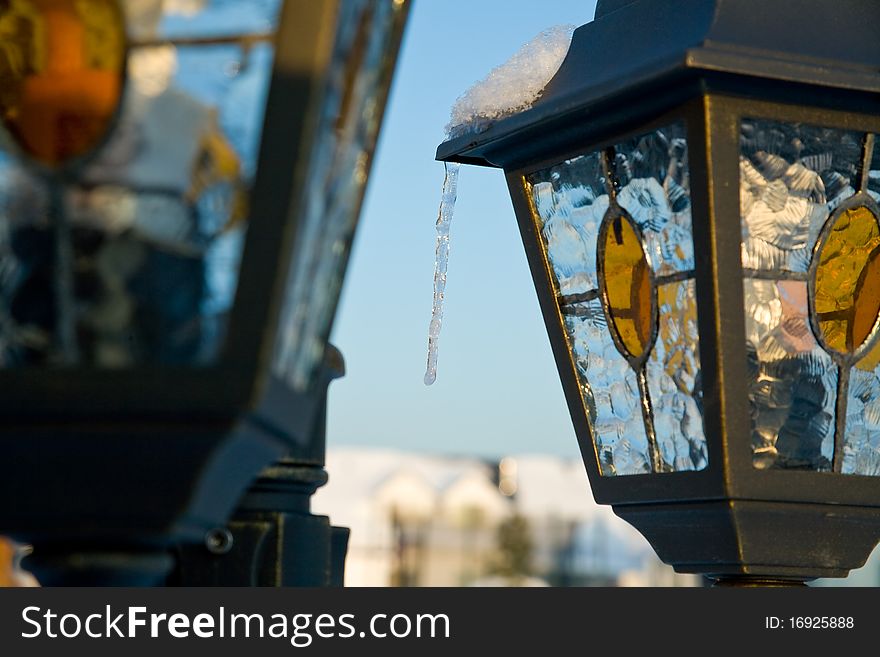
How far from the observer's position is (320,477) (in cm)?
142

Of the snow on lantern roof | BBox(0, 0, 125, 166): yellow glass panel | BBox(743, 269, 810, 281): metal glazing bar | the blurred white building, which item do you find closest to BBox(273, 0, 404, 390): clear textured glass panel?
BBox(0, 0, 125, 166): yellow glass panel

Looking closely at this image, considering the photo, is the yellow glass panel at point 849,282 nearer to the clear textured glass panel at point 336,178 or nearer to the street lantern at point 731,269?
the street lantern at point 731,269

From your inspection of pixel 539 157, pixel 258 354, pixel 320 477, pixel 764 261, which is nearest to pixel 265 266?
pixel 258 354

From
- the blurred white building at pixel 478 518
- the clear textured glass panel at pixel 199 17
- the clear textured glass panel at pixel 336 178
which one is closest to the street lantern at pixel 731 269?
the clear textured glass panel at pixel 336 178

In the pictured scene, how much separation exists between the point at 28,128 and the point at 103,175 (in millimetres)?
62

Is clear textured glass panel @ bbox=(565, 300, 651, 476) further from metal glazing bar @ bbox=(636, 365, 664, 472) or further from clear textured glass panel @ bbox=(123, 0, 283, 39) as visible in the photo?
clear textured glass panel @ bbox=(123, 0, 283, 39)

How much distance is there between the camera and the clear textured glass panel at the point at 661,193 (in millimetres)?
1544

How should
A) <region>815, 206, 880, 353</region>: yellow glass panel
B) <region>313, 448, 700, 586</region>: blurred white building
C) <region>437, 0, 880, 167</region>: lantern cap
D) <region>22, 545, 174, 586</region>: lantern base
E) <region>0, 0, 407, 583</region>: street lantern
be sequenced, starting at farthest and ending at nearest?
<region>313, 448, 700, 586</region>: blurred white building < <region>815, 206, 880, 353</region>: yellow glass panel < <region>437, 0, 880, 167</region>: lantern cap < <region>22, 545, 174, 586</region>: lantern base < <region>0, 0, 407, 583</region>: street lantern

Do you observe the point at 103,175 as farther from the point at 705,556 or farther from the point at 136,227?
the point at 705,556

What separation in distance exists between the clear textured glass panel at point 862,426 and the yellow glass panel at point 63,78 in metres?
1.09

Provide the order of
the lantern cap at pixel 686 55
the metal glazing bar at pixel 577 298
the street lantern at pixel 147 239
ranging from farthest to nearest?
the metal glazing bar at pixel 577 298 → the lantern cap at pixel 686 55 → the street lantern at pixel 147 239

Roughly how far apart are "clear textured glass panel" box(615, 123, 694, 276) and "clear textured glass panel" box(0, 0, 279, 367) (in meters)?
0.79

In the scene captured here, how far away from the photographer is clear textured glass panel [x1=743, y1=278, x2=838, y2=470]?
154cm

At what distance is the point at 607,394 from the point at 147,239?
3.23 feet
